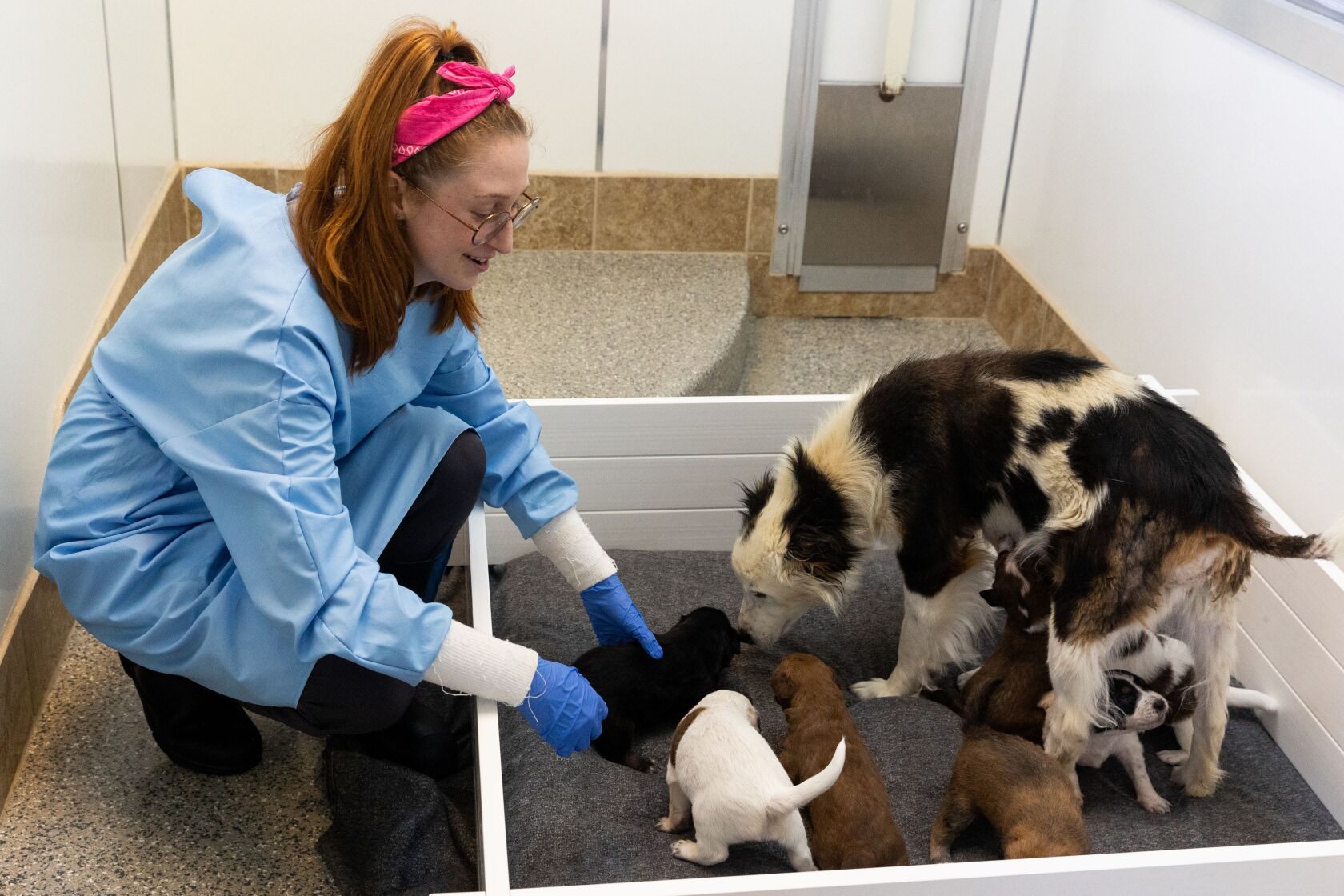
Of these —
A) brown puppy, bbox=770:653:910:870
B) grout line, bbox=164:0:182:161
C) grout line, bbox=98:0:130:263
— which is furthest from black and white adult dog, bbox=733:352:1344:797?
grout line, bbox=164:0:182:161

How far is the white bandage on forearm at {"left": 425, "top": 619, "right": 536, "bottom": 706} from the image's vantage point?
1.65 m

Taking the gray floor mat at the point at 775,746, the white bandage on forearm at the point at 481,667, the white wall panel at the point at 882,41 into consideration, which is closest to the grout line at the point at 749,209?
the white wall panel at the point at 882,41

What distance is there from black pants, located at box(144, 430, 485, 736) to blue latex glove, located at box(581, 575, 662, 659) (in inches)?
10.3

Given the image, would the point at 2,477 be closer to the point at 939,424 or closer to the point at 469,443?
the point at 469,443

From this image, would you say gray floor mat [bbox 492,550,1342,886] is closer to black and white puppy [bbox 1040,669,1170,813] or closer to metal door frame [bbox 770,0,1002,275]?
black and white puppy [bbox 1040,669,1170,813]

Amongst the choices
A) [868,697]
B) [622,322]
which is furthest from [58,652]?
[622,322]

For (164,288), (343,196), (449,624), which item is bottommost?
(449,624)

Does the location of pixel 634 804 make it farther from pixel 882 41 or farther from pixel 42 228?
pixel 882 41

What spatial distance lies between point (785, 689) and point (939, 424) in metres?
0.50

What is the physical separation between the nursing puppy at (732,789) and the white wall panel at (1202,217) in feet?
4.15

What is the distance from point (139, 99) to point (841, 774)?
2.43m

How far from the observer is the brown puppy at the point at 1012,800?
1716 mm

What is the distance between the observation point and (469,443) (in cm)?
198

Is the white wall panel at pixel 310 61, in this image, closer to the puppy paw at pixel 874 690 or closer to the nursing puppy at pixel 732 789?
the puppy paw at pixel 874 690
